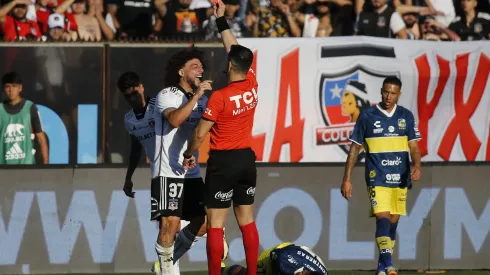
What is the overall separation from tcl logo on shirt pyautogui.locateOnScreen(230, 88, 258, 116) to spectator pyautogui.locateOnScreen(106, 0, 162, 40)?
6.55 m

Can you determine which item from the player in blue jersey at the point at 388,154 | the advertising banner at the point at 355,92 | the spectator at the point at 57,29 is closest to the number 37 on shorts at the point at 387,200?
the player in blue jersey at the point at 388,154

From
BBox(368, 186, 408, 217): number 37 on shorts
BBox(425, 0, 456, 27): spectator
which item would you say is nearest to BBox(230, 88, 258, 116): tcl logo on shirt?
BBox(368, 186, 408, 217): number 37 on shorts

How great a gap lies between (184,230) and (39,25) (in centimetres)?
619

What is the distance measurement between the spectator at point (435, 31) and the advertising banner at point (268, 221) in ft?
13.5

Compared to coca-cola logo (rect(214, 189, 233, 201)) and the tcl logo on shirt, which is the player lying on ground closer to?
coca-cola logo (rect(214, 189, 233, 201))

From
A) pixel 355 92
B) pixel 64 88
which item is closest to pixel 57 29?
pixel 64 88

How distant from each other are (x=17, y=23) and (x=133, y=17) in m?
1.73

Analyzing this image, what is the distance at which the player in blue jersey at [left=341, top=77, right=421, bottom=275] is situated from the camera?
11.6 m

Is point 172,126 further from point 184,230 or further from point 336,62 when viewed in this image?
point 336,62

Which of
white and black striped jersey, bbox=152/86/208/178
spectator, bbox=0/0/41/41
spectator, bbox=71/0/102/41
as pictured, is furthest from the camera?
spectator, bbox=71/0/102/41

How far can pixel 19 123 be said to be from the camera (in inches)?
562

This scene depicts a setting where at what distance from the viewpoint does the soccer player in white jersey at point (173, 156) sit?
33.2 ft

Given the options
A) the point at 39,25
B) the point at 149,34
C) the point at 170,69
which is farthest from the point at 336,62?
the point at 170,69

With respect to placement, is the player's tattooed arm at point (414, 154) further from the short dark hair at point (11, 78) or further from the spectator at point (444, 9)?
the spectator at point (444, 9)
